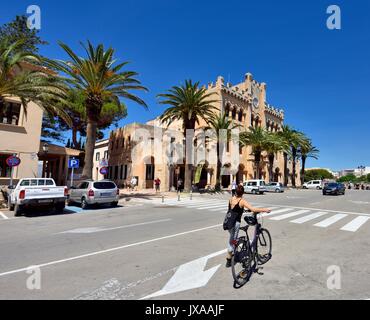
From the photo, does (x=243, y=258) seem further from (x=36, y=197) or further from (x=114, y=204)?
(x=114, y=204)

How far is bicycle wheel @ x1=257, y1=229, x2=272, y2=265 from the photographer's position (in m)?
5.90

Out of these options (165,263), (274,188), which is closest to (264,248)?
(165,263)

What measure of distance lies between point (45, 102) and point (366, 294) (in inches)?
745

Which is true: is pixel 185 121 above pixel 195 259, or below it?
above

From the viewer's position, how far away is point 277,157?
57.8m

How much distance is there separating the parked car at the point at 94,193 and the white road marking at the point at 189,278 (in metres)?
11.3

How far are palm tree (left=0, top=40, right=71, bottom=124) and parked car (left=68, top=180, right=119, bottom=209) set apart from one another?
Result: 20.4 ft

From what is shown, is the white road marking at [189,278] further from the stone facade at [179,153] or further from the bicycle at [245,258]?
the stone facade at [179,153]

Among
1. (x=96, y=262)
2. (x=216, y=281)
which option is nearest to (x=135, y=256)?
(x=96, y=262)

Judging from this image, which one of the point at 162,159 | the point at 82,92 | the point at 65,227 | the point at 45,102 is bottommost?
the point at 65,227

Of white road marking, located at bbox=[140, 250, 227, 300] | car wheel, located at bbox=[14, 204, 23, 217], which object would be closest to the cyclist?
white road marking, located at bbox=[140, 250, 227, 300]

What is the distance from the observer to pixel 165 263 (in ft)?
19.0

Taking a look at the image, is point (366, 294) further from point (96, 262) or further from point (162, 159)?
point (162, 159)

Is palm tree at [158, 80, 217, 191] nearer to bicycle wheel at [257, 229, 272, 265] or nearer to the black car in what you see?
the black car
